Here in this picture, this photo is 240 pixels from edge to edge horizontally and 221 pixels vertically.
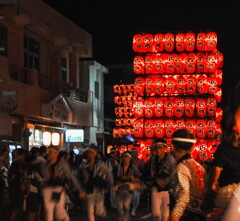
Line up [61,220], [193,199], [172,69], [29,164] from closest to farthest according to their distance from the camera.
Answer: [193,199]
[61,220]
[29,164]
[172,69]

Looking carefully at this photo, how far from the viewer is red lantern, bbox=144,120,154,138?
31.5 meters

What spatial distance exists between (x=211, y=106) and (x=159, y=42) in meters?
4.35

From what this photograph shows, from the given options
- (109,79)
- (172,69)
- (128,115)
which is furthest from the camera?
(109,79)

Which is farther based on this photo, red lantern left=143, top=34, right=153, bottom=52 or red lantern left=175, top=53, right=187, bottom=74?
red lantern left=143, top=34, right=153, bottom=52

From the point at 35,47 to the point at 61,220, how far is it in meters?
17.6

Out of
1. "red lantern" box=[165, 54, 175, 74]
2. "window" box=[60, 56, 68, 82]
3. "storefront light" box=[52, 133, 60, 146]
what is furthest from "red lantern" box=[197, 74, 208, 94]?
"storefront light" box=[52, 133, 60, 146]

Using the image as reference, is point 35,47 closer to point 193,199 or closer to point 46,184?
point 46,184

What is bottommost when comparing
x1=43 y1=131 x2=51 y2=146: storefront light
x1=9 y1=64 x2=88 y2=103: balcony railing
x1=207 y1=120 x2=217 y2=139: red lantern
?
x1=43 y1=131 x2=51 y2=146: storefront light

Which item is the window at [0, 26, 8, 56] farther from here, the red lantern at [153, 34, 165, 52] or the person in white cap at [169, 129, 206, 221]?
the person in white cap at [169, 129, 206, 221]

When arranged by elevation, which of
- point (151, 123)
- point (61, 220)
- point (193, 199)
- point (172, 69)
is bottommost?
point (61, 220)

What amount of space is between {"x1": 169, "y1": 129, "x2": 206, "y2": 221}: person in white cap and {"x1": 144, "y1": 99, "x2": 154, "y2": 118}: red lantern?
81.0 feet

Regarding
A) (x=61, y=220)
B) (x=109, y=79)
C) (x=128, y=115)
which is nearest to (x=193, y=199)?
(x=61, y=220)

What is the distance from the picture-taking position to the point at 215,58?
103 ft

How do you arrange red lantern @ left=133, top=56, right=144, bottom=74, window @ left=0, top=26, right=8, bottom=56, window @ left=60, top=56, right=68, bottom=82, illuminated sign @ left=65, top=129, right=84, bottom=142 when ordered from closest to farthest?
window @ left=0, top=26, right=8, bottom=56
illuminated sign @ left=65, top=129, right=84, bottom=142
red lantern @ left=133, top=56, right=144, bottom=74
window @ left=60, top=56, right=68, bottom=82
